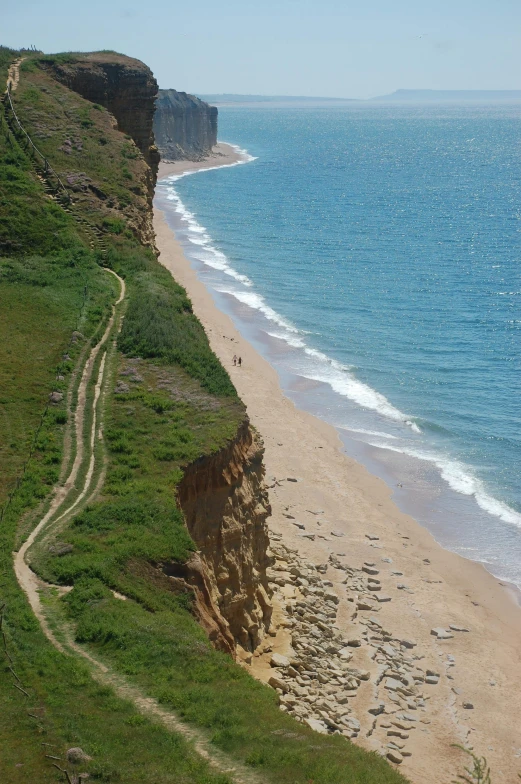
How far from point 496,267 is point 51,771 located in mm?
88418

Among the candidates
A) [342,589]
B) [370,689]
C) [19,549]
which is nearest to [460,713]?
[370,689]

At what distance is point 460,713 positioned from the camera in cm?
2950

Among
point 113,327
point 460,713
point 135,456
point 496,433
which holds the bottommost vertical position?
point 460,713

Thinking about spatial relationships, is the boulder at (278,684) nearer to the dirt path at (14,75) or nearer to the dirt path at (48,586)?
the dirt path at (48,586)

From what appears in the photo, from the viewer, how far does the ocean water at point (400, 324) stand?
47.0 metres

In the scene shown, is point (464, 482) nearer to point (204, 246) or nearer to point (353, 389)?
point (353, 389)

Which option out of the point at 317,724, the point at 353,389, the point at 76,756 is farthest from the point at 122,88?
the point at 76,756

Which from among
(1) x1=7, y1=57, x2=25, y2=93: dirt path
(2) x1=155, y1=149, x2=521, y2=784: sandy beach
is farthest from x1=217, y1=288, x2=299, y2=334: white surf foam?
(1) x1=7, y1=57, x2=25, y2=93: dirt path

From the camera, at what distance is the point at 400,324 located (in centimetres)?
7469

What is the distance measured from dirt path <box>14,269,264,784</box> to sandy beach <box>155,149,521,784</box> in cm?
786

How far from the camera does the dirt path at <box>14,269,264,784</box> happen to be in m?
17.2

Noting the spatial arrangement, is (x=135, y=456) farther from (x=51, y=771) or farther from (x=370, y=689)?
(x=51, y=771)

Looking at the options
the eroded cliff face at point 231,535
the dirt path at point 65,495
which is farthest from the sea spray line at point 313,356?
the eroded cliff face at point 231,535

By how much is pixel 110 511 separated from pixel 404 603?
14915mm
